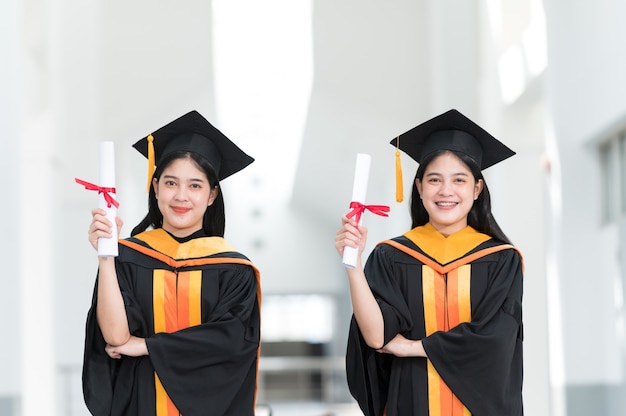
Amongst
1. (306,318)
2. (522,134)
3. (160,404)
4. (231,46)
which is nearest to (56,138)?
(231,46)

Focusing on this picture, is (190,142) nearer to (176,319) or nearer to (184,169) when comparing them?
(184,169)

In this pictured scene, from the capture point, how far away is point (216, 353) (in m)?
3.71

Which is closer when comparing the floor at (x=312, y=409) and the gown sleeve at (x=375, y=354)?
the gown sleeve at (x=375, y=354)

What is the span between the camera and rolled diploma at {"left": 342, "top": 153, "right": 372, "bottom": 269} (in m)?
3.46

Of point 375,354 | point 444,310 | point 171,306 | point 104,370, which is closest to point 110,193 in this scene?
point 171,306

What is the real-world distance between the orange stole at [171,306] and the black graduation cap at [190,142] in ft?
1.31

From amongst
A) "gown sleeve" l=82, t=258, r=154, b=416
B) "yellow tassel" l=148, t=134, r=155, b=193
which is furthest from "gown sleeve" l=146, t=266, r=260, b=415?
"yellow tassel" l=148, t=134, r=155, b=193

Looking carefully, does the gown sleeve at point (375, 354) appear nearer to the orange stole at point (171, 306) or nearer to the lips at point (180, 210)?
the orange stole at point (171, 306)

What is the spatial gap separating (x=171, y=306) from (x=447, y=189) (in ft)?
3.51

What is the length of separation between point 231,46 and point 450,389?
10.8 meters

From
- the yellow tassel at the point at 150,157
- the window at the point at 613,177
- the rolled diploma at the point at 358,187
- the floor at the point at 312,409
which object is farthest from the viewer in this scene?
the floor at the point at 312,409

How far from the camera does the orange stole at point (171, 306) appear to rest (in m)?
3.76

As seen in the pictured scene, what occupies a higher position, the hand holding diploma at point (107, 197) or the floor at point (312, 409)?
the hand holding diploma at point (107, 197)

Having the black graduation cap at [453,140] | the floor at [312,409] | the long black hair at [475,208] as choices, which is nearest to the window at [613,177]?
the black graduation cap at [453,140]
